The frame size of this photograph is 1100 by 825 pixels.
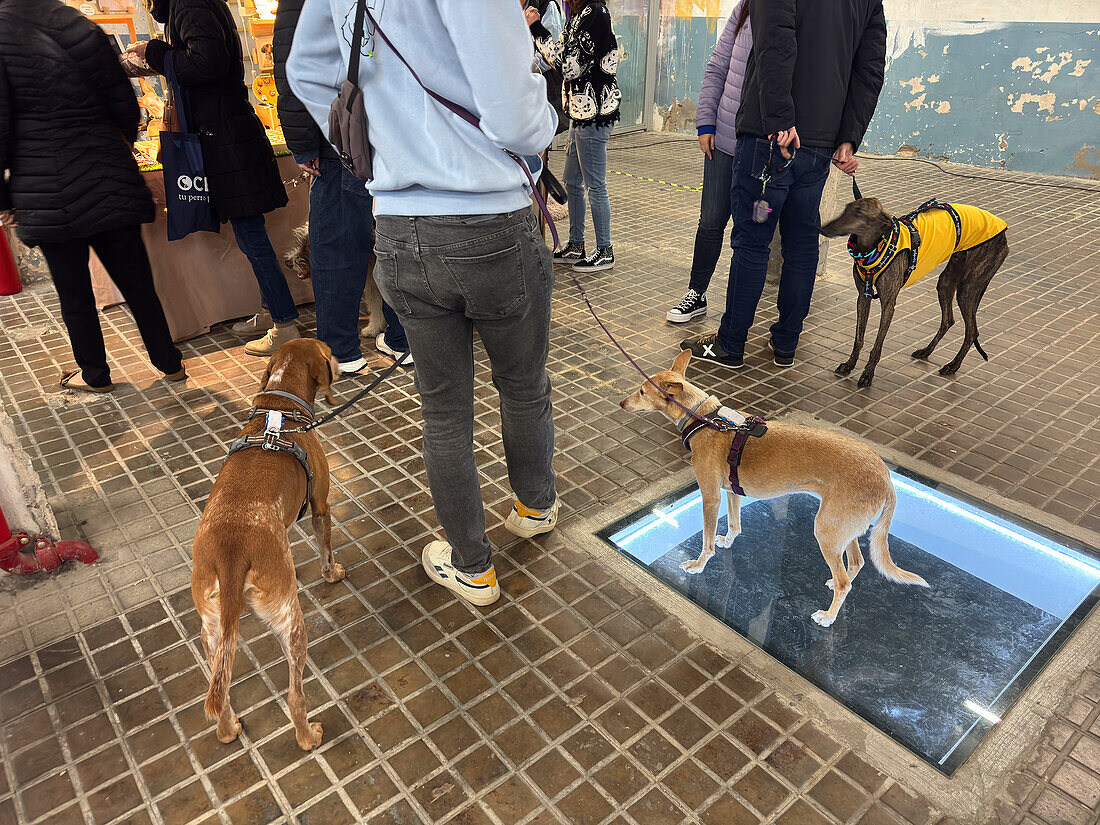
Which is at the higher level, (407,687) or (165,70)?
(165,70)

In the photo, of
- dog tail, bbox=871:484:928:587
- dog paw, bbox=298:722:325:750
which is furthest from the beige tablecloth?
dog tail, bbox=871:484:928:587

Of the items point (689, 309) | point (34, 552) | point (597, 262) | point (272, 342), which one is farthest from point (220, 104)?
point (689, 309)

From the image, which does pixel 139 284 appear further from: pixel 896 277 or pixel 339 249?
pixel 896 277

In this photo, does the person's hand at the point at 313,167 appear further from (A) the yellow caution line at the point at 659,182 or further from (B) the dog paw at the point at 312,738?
(A) the yellow caution line at the point at 659,182

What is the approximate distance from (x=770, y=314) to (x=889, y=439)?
163 centimetres

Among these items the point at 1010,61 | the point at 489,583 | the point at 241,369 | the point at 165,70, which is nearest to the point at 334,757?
the point at 489,583

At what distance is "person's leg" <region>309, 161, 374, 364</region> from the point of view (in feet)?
12.1

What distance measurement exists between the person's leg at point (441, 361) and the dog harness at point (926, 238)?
2.54 meters

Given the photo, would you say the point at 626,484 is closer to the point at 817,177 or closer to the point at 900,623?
the point at 900,623

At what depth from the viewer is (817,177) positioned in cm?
379

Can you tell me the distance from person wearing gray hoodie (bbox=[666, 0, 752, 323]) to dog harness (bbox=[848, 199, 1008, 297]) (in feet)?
2.87

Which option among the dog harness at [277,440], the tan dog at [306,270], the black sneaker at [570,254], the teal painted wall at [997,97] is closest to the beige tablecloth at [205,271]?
the tan dog at [306,270]

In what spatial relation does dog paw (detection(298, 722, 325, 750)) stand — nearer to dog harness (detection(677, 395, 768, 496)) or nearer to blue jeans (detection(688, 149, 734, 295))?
dog harness (detection(677, 395, 768, 496))

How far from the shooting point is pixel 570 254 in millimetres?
5883
